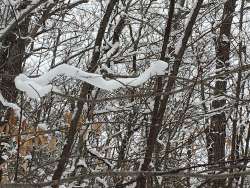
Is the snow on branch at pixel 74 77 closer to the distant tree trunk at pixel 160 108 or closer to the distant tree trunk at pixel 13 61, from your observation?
the distant tree trunk at pixel 13 61

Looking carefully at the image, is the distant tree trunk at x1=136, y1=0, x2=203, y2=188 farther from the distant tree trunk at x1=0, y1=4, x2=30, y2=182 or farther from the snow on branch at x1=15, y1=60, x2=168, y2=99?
the snow on branch at x1=15, y1=60, x2=168, y2=99

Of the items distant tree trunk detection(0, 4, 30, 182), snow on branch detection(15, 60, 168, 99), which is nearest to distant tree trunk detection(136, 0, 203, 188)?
distant tree trunk detection(0, 4, 30, 182)

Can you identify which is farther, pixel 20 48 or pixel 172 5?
pixel 20 48

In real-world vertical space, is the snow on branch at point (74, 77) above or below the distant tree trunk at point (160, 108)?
below

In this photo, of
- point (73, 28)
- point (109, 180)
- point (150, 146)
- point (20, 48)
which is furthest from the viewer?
point (73, 28)

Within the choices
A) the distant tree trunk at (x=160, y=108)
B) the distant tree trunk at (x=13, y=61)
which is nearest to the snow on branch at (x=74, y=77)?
the distant tree trunk at (x=13, y=61)

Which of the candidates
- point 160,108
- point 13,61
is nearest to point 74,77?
point 160,108

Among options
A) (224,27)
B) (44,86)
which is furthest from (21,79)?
(224,27)

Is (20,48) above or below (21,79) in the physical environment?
above

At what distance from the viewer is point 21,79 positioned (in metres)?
1.50

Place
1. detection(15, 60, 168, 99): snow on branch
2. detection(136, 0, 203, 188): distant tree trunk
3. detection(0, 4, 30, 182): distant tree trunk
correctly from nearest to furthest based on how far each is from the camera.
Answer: detection(15, 60, 168, 99): snow on branch → detection(136, 0, 203, 188): distant tree trunk → detection(0, 4, 30, 182): distant tree trunk

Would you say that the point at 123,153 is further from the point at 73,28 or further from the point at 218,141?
the point at 73,28

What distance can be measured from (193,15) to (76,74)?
1.59 m

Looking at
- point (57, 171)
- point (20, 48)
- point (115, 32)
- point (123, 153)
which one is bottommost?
point (57, 171)
